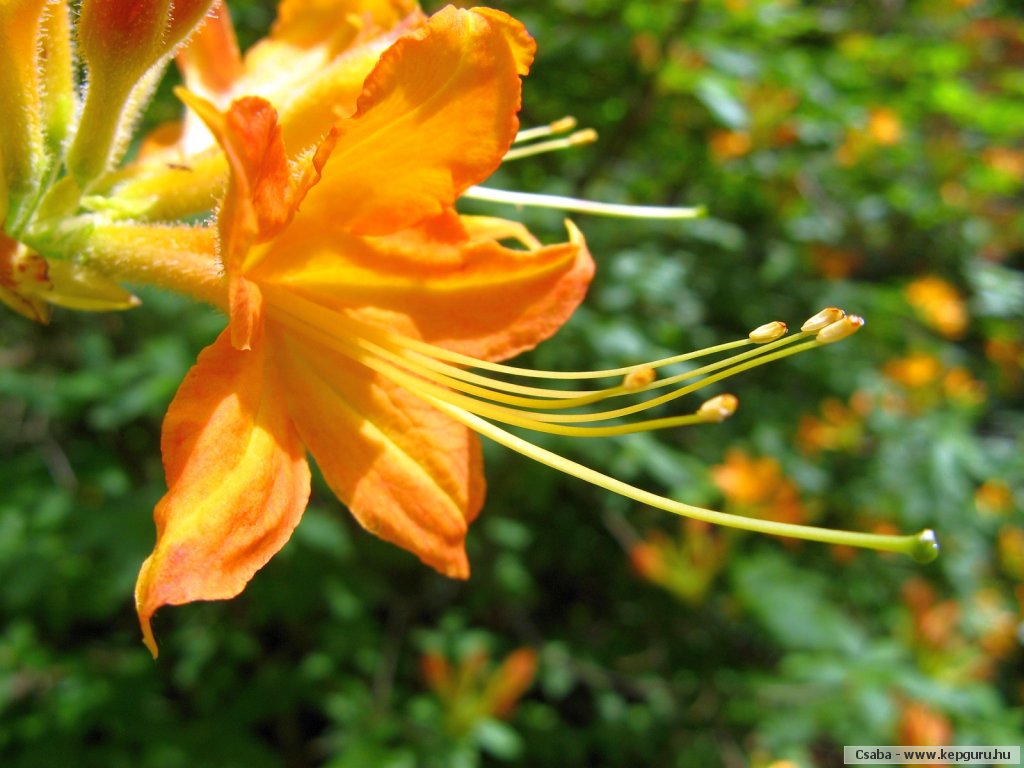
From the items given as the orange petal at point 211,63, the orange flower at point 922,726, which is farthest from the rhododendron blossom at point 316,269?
the orange flower at point 922,726

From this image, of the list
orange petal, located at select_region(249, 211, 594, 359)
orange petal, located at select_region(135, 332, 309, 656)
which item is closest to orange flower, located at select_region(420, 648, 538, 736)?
orange petal, located at select_region(249, 211, 594, 359)

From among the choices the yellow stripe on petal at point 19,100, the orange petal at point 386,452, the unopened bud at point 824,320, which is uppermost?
the yellow stripe on petal at point 19,100

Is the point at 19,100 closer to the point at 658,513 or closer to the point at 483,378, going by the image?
the point at 483,378

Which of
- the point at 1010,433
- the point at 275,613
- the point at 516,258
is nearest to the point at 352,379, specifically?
the point at 516,258

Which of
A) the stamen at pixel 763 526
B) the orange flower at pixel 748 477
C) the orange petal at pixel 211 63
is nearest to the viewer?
the stamen at pixel 763 526

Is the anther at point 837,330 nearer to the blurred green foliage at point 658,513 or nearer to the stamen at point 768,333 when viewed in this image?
the stamen at point 768,333

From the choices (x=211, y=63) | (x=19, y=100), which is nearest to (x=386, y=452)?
(x=19, y=100)

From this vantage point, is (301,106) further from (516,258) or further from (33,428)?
(33,428)

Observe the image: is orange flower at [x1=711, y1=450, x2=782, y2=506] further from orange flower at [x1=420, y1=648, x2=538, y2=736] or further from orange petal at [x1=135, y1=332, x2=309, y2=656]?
orange petal at [x1=135, y1=332, x2=309, y2=656]

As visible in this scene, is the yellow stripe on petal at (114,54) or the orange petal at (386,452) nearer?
the yellow stripe on petal at (114,54)
